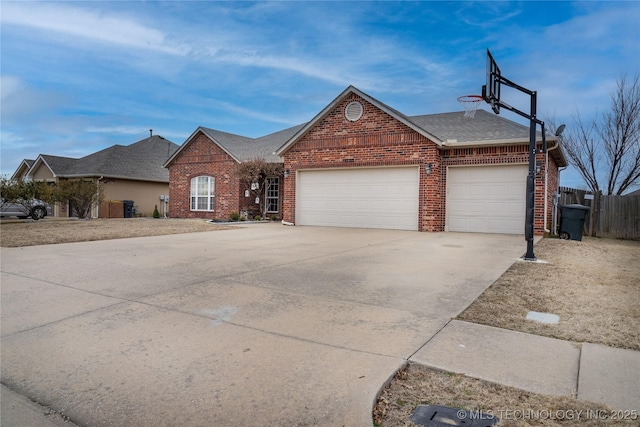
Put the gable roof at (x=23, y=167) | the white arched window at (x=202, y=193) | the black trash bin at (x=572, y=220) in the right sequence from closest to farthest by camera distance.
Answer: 1. the black trash bin at (x=572, y=220)
2. the white arched window at (x=202, y=193)
3. the gable roof at (x=23, y=167)

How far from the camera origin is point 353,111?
1580 cm

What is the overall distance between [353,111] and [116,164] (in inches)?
679

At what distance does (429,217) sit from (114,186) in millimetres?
19953

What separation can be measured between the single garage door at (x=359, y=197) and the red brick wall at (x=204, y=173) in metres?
5.71

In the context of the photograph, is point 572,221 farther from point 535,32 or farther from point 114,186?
point 114,186

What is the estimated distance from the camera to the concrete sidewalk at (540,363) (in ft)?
A: 9.12

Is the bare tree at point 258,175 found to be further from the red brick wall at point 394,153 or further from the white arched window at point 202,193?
the red brick wall at point 394,153

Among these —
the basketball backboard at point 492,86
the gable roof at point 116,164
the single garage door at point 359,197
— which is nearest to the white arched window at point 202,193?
the gable roof at point 116,164

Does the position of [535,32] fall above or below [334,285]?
above

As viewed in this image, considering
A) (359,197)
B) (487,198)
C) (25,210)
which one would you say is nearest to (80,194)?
(25,210)

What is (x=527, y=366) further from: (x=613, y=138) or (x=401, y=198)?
(x=613, y=138)

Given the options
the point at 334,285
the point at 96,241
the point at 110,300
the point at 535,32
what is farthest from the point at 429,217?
the point at 110,300

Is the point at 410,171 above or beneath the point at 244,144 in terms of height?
beneath

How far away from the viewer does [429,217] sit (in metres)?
14.5
